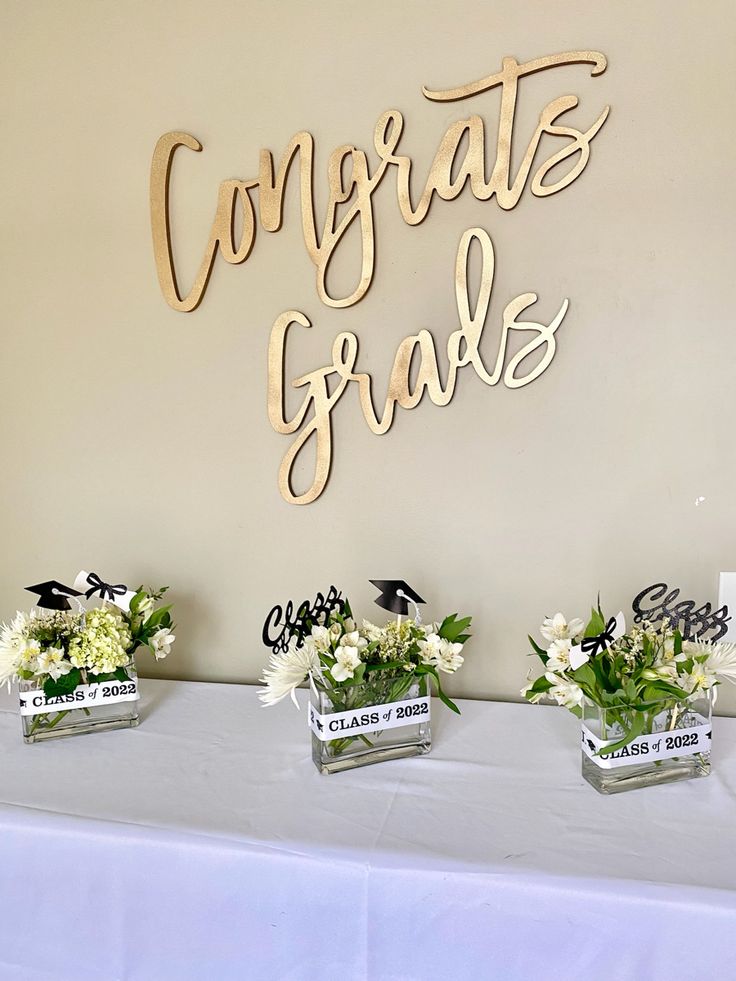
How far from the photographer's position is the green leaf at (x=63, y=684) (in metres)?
1.29

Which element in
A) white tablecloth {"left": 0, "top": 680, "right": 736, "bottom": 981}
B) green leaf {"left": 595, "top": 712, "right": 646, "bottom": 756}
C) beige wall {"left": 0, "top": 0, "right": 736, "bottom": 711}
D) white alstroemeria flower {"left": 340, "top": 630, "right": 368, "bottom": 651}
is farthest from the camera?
beige wall {"left": 0, "top": 0, "right": 736, "bottom": 711}

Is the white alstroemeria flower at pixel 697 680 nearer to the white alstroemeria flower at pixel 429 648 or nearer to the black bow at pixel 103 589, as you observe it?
the white alstroemeria flower at pixel 429 648

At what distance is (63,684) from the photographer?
1.30 metres

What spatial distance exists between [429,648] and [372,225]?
80cm

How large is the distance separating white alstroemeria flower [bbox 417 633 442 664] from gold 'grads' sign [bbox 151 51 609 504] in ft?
1.38

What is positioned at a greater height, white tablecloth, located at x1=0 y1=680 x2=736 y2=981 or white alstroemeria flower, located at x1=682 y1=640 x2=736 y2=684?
white alstroemeria flower, located at x1=682 y1=640 x2=736 y2=684

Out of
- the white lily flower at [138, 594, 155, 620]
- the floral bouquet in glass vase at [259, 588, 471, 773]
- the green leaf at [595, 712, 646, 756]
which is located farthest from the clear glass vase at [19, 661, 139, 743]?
the green leaf at [595, 712, 646, 756]

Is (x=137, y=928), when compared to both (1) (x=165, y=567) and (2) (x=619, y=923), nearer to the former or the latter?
(2) (x=619, y=923)

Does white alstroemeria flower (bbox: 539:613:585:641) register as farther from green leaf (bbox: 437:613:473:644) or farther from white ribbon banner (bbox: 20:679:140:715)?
white ribbon banner (bbox: 20:679:140:715)

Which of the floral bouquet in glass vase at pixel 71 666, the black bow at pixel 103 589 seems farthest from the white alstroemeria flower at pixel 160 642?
the black bow at pixel 103 589

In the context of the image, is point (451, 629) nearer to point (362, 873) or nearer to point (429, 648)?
point (429, 648)

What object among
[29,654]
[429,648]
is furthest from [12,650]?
[429,648]

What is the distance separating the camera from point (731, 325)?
1.35 m

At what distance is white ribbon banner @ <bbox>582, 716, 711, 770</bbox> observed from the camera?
111cm
